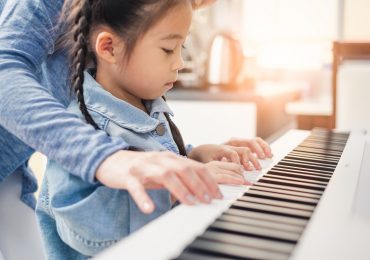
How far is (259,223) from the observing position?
0.52 m

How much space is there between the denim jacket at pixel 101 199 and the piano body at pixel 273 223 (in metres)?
0.15

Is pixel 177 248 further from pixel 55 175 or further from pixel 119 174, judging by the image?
pixel 55 175

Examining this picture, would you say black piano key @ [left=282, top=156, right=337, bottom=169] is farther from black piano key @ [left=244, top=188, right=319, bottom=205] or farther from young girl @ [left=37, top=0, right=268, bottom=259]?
black piano key @ [left=244, top=188, right=319, bottom=205]

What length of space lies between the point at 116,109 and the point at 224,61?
1.74 m

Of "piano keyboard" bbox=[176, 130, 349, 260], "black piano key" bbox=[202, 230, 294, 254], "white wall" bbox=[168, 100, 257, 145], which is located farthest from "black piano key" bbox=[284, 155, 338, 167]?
"white wall" bbox=[168, 100, 257, 145]

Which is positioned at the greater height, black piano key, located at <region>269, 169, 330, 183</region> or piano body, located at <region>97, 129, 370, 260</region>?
piano body, located at <region>97, 129, 370, 260</region>

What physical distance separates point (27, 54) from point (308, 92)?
307 cm

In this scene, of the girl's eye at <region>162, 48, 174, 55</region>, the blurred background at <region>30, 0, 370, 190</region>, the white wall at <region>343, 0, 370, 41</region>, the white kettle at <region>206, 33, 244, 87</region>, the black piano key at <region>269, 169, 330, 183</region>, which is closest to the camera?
the black piano key at <region>269, 169, 330, 183</region>

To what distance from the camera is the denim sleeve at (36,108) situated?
65 cm

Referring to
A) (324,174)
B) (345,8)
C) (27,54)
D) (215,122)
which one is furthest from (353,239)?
(345,8)

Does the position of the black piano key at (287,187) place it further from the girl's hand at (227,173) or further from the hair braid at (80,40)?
the hair braid at (80,40)

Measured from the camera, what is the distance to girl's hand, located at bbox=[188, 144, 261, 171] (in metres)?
0.86

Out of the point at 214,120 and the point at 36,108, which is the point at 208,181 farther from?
the point at 214,120

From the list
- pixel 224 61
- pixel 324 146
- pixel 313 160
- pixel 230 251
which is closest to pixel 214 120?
pixel 224 61
